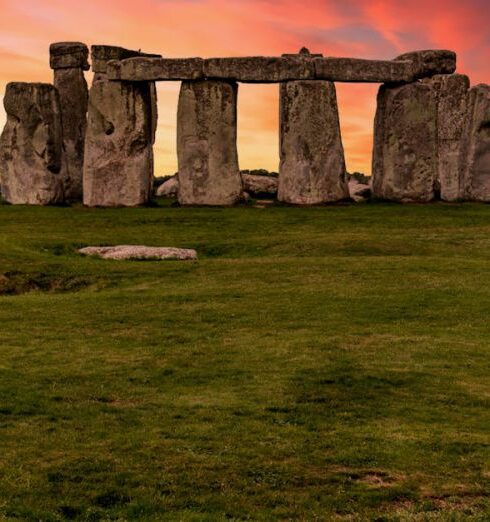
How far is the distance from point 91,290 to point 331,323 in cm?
646

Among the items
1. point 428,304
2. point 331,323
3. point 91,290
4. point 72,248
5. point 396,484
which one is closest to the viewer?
point 396,484

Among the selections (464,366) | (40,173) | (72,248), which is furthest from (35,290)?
(40,173)

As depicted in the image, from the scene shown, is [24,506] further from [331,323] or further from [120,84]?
[120,84]

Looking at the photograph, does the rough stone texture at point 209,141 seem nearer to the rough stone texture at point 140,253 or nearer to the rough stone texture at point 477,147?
the rough stone texture at point 477,147

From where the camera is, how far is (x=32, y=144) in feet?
130

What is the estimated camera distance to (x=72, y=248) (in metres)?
28.7

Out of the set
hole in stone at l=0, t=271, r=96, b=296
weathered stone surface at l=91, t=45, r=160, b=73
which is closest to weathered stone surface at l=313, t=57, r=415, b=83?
weathered stone surface at l=91, t=45, r=160, b=73

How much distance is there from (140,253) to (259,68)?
13876mm

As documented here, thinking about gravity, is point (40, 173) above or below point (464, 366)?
above

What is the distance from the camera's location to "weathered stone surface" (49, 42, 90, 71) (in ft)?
147

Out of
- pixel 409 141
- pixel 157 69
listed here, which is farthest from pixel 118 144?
pixel 409 141

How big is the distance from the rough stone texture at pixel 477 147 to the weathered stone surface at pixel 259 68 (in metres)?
6.61

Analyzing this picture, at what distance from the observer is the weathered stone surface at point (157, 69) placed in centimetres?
3828

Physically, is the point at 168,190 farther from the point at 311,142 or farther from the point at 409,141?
the point at 409,141
